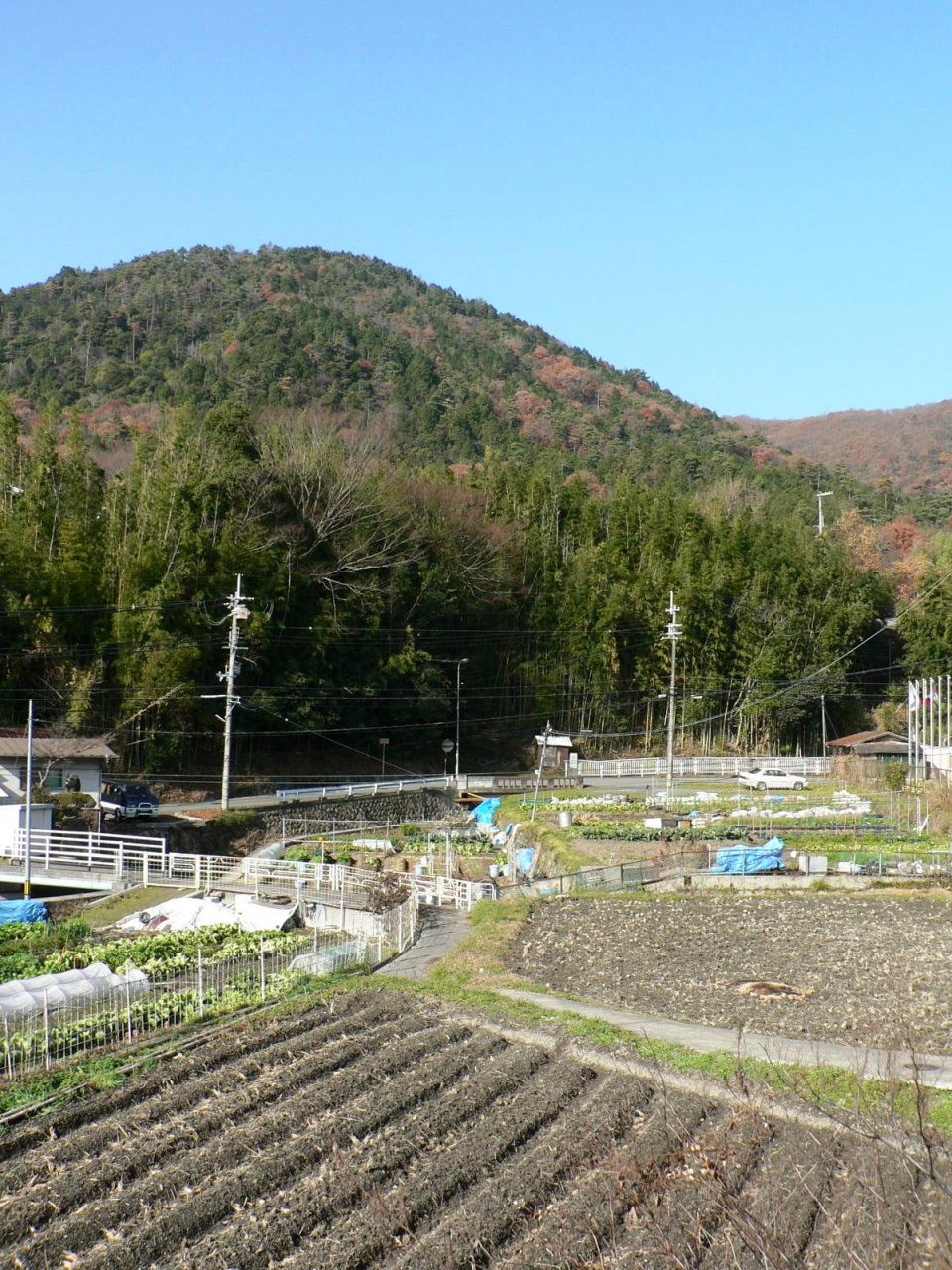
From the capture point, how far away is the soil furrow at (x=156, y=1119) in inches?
351

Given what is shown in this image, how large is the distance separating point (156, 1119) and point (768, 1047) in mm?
6084

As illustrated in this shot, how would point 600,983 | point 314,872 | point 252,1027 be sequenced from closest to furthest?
point 252,1027, point 600,983, point 314,872

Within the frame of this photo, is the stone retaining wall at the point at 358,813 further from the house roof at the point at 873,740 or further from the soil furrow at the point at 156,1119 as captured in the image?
the soil furrow at the point at 156,1119

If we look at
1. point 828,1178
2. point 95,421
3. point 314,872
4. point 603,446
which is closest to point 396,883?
point 314,872

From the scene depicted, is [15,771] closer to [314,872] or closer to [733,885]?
[314,872]

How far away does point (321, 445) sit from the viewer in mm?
49125

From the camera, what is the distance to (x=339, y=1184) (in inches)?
345

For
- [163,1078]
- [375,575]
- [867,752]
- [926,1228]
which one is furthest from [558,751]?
[926,1228]

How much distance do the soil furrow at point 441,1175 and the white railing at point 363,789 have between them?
87.8 ft

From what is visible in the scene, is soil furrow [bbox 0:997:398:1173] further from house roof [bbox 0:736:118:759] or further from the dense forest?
the dense forest

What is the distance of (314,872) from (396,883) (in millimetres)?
2751

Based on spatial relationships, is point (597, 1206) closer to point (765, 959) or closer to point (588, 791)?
point (765, 959)

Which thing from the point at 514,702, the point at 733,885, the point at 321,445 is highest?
the point at 321,445

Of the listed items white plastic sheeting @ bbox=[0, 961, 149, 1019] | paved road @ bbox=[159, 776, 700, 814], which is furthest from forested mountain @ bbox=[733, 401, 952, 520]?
white plastic sheeting @ bbox=[0, 961, 149, 1019]
